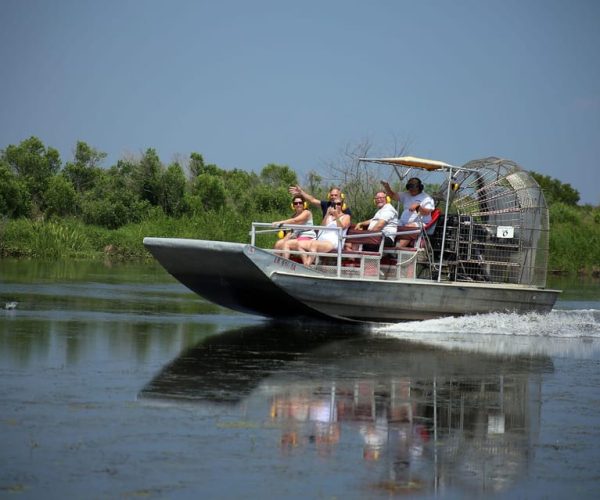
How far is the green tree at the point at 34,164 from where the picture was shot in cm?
4966

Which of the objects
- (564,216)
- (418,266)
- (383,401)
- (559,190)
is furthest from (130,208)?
(559,190)

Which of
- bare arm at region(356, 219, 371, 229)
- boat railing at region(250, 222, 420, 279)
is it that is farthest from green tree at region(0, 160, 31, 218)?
boat railing at region(250, 222, 420, 279)

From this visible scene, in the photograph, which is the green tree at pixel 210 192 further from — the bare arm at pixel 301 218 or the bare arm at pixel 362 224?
the bare arm at pixel 301 218

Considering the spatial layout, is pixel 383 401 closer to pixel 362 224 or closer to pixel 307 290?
pixel 307 290

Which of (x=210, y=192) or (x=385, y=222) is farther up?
(x=210, y=192)

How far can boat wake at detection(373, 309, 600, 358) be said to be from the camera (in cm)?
1627

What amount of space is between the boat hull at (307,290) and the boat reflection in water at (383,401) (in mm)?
1148

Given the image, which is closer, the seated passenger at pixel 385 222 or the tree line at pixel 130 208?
the seated passenger at pixel 385 222

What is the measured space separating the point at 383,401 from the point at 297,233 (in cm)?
758

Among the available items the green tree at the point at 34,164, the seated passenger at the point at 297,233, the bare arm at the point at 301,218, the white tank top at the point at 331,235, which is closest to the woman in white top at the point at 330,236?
the white tank top at the point at 331,235

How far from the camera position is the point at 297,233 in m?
18.3

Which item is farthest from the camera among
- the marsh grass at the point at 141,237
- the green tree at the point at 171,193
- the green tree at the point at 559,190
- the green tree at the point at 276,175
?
the green tree at the point at 559,190

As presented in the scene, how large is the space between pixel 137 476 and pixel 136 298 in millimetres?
14526

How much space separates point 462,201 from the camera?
A: 19.3 m
